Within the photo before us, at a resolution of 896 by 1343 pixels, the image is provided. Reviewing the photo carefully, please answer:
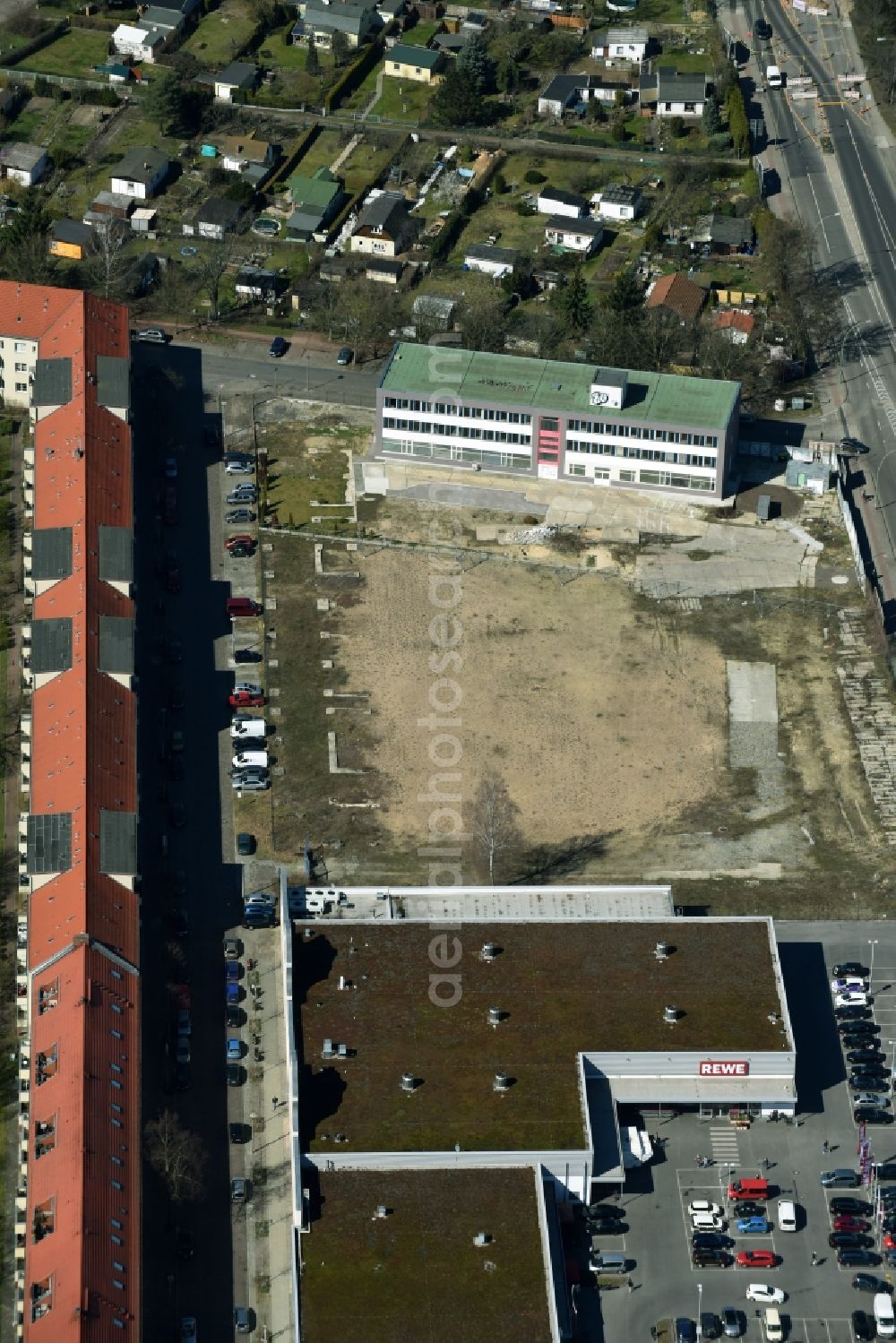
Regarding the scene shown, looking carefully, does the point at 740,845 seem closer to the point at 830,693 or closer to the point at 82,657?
the point at 830,693

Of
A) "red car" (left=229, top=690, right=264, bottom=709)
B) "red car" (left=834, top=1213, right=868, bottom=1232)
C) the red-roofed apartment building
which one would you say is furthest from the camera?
"red car" (left=229, top=690, right=264, bottom=709)

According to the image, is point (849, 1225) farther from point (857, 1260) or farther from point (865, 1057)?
point (865, 1057)

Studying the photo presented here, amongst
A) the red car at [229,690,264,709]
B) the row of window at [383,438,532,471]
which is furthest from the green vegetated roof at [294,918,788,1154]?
the row of window at [383,438,532,471]

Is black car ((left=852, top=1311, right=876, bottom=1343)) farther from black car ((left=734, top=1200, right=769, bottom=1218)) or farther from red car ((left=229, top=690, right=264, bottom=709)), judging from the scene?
red car ((left=229, top=690, right=264, bottom=709))

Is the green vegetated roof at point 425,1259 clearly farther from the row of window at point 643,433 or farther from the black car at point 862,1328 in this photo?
the row of window at point 643,433

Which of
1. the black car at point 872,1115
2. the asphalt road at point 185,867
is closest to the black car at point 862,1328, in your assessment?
the black car at point 872,1115

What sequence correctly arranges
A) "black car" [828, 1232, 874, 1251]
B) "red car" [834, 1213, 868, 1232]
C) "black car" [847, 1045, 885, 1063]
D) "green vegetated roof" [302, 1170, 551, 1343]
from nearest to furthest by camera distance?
"green vegetated roof" [302, 1170, 551, 1343], "black car" [828, 1232, 874, 1251], "red car" [834, 1213, 868, 1232], "black car" [847, 1045, 885, 1063]
